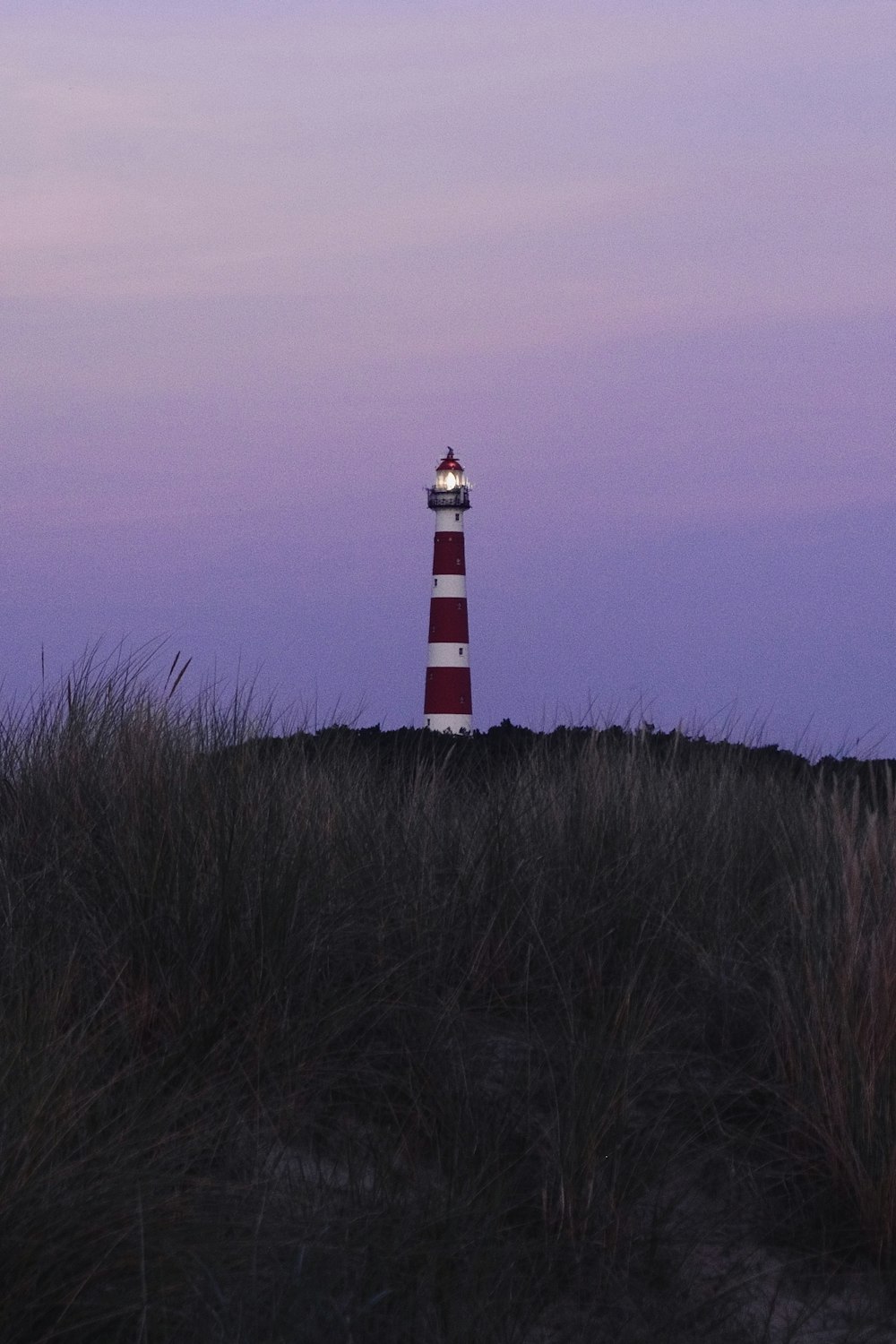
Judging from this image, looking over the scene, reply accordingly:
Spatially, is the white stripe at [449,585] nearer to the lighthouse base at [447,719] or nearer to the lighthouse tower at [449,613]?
the lighthouse tower at [449,613]

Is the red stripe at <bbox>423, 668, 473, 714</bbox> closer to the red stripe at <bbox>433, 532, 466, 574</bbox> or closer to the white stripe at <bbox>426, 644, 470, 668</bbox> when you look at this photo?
the white stripe at <bbox>426, 644, 470, 668</bbox>

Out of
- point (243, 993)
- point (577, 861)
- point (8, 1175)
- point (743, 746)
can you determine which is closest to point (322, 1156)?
point (243, 993)

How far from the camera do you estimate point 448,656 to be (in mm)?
25953

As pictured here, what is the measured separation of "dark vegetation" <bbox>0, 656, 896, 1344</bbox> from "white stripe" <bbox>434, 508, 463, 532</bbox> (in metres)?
22.2

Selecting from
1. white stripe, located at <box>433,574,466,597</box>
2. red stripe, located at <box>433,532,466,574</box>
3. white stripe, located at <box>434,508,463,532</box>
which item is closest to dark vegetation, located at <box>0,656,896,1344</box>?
white stripe, located at <box>433,574,466,597</box>

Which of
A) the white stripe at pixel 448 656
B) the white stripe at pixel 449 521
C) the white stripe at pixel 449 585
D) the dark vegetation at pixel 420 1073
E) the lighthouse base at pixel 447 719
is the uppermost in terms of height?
the white stripe at pixel 449 521

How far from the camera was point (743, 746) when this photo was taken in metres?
9.20

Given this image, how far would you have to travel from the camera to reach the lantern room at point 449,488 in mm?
27719

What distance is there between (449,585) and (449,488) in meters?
2.01

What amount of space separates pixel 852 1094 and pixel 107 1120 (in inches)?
72.8

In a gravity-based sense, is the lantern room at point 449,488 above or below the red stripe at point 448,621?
above

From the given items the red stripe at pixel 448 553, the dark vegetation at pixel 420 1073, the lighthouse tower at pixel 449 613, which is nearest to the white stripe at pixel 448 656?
the lighthouse tower at pixel 449 613

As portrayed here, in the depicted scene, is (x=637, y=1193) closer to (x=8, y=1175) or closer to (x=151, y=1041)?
(x=151, y=1041)

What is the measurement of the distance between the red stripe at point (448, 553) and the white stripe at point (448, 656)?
1.81 metres
